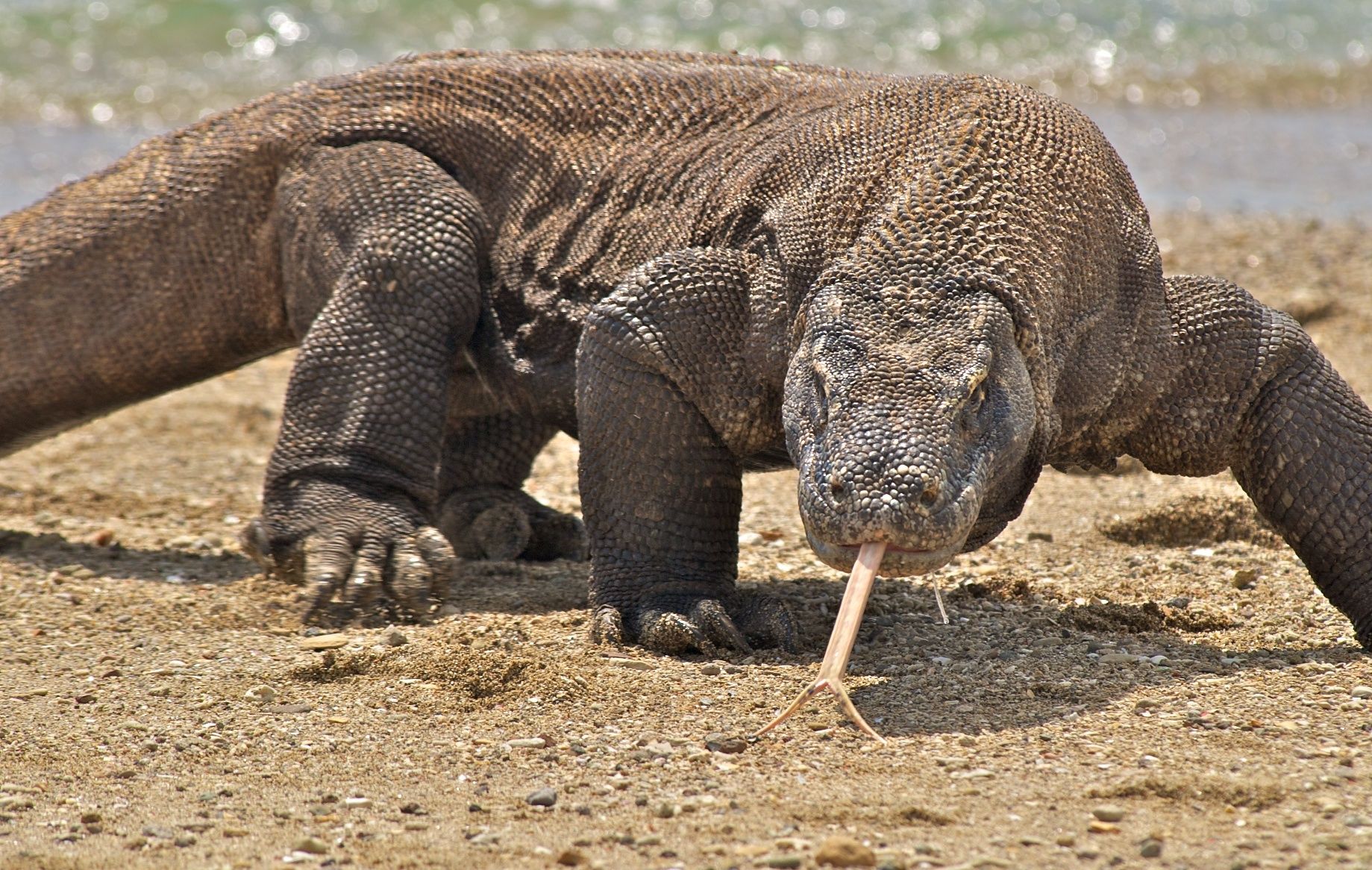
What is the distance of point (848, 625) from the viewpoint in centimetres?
397

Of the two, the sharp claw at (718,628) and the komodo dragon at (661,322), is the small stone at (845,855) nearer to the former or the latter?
the komodo dragon at (661,322)

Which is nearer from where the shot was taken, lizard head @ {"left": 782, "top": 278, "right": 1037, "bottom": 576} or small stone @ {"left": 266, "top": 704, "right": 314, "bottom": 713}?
lizard head @ {"left": 782, "top": 278, "right": 1037, "bottom": 576}

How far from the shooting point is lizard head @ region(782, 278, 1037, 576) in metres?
4.08

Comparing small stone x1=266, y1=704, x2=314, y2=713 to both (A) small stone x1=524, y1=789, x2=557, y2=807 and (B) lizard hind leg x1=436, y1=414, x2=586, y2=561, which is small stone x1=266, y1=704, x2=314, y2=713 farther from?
(B) lizard hind leg x1=436, y1=414, x2=586, y2=561

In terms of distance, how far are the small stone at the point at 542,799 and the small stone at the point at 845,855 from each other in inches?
28.5

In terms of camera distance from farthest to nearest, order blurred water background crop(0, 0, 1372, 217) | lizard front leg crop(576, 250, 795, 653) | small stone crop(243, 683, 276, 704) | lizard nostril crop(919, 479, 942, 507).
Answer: blurred water background crop(0, 0, 1372, 217)
lizard front leg crop(576, 250, 795, 653)
small stone crop(243, 683, 276, 704)
lizard nostril crop(919, 479, 942, 507)

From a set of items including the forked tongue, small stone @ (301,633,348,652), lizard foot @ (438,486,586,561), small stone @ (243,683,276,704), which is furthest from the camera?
lizard foot @ (438,486,586,561)

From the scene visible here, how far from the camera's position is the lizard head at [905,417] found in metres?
4.08

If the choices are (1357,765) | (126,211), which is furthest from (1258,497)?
(126,211)

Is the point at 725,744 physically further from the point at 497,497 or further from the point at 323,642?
Answer: the point at 497,497

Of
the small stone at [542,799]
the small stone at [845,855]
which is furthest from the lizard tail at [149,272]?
the small stone at [845,855]

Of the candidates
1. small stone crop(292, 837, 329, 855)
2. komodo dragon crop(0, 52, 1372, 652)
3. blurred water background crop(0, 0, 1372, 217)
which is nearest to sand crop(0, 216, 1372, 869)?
small stone crop(292, 837, 329, 855)

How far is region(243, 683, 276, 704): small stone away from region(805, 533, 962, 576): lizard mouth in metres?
1.75

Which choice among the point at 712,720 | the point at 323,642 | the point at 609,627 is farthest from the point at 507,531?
the point at 712,720
